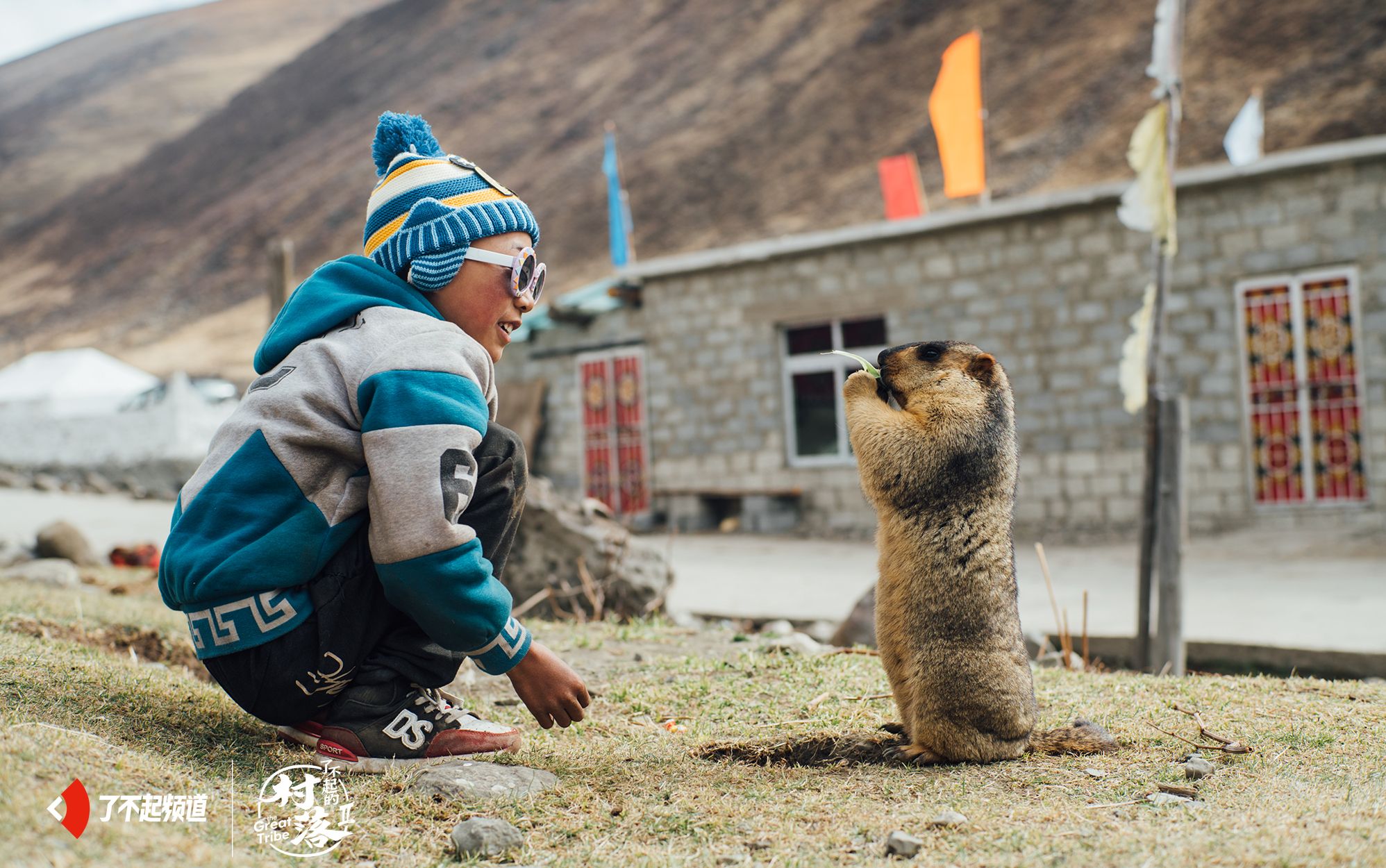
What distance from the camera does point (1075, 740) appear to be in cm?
267

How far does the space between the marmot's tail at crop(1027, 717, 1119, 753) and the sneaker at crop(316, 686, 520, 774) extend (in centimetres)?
138

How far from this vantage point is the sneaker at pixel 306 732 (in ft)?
8.13

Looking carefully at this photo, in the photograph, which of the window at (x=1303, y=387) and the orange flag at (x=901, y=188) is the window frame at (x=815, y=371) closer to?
the orange flag at (x=901, y=188)

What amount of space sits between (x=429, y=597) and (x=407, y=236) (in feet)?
2.98

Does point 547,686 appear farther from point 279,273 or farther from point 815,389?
point 815,389

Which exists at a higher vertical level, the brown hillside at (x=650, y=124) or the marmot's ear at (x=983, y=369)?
the brown hillside at (x=650, y=124)

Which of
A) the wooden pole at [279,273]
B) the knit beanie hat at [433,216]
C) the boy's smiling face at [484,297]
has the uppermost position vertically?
the wooden pole at [279,273]

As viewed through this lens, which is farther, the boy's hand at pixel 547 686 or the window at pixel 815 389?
the window at pixel 815 389

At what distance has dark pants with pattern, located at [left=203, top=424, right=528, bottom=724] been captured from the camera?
89.4 inches

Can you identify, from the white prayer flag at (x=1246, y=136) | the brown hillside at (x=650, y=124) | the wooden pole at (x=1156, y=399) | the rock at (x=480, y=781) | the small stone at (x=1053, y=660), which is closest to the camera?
the rock at (x=480, y=781)

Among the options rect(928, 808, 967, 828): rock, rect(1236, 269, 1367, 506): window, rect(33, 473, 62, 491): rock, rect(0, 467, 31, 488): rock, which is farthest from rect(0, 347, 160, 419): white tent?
rect(928, 808, 967, 828): rock

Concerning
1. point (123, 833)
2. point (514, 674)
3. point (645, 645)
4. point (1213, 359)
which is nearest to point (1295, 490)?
point (1213, 359)

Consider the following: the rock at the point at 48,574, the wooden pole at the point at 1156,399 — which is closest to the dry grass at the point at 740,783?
the wooden pole at the point at 1156,399

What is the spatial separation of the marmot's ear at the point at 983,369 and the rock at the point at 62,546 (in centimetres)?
811
